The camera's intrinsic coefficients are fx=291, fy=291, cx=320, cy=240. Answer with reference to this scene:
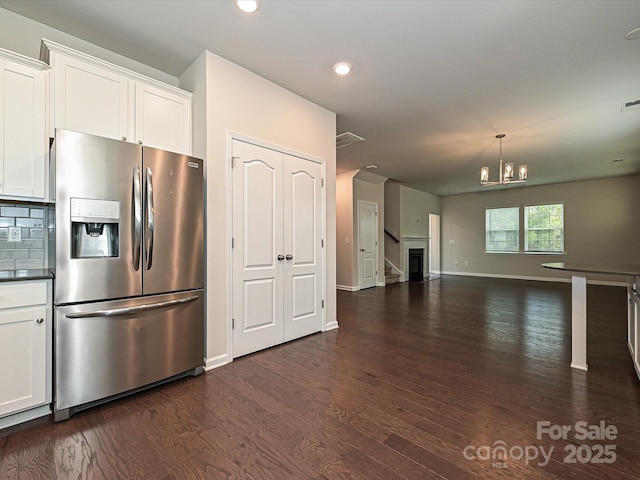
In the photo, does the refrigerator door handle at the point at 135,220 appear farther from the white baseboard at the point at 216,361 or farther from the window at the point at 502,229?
the window at the point at 502,229

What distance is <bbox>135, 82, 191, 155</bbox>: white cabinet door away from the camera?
2467 mm

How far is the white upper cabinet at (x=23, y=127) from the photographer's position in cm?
189

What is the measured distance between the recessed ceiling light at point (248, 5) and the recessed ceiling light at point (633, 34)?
2861 mm

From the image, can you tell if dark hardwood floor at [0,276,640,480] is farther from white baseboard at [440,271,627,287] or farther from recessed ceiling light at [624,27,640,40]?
white baseboard at [440,271,627,287]

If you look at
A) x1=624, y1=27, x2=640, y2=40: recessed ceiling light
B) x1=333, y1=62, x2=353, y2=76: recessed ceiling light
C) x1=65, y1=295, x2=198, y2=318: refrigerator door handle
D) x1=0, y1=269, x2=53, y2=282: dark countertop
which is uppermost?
x1=333, y1=62, x2=353, y2=76: recessed ceiling light

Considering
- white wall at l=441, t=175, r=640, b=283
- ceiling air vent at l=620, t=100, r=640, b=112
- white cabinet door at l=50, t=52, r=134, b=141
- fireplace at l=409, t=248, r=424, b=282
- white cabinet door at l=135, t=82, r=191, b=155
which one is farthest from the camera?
fireplace at l=409, t=248, r=424, b=282

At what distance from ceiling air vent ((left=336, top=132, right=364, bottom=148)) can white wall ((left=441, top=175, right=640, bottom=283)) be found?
569cm


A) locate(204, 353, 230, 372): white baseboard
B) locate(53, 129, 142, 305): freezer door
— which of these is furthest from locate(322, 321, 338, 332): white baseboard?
locate(53, 129, 142, 305): freezer door

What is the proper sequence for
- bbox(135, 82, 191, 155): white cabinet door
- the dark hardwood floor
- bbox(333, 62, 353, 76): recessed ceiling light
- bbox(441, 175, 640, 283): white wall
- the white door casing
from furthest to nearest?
the white door casing < bbox(441, 175, 640, 283): white wall < bbox(333, 62, 353, 76): recessed ceiling light < bbox(135, 82, 191, 155): white cabinet door < the dark hardwood floor

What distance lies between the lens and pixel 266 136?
119 inches

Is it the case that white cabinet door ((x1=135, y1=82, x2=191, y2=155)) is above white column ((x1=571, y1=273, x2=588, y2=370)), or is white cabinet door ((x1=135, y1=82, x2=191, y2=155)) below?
above

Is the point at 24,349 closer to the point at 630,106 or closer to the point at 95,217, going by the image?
the point at 95,217

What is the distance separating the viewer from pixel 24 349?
176 cm

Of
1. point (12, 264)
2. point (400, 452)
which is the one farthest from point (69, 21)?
point (400, 452)
